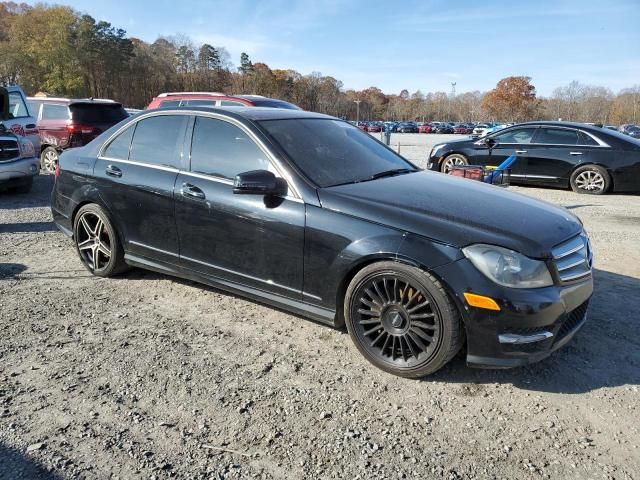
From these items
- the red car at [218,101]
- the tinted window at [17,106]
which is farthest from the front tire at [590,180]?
the tinted window at [17,106]

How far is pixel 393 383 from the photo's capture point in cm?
312

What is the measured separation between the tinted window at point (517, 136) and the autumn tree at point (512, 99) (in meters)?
110

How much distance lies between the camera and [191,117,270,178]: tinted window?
148 inches

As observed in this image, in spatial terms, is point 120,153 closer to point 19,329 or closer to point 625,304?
point 19,329

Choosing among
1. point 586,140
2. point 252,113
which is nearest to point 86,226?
point 252,113

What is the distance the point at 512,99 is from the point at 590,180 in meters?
115

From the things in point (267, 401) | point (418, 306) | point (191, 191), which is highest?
point (191, 191)

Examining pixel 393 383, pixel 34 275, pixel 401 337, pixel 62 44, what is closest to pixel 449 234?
pixel 401 337

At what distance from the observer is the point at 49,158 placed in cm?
1168

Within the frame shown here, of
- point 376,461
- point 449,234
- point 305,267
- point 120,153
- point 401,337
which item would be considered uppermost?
point 120,153

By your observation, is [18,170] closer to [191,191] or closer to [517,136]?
[191,191]

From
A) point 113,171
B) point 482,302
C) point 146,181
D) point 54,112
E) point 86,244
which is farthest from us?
point 54,112

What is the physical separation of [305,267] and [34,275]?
309 cm

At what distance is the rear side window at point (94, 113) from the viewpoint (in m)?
11.1
